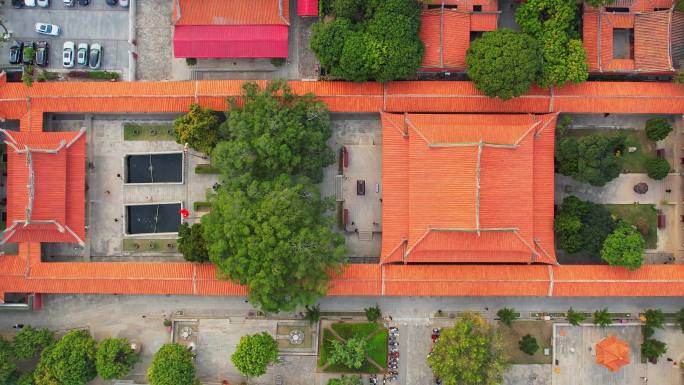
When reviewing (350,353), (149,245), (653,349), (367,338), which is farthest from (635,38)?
(149,245)

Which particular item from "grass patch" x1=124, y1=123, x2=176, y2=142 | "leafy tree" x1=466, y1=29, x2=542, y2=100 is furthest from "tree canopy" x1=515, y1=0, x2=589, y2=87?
"grass patch" x1=124, y1=123, x2=176, y2=142

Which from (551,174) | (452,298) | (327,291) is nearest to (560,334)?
(452,298)

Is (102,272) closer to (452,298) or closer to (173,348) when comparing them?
(173,348)

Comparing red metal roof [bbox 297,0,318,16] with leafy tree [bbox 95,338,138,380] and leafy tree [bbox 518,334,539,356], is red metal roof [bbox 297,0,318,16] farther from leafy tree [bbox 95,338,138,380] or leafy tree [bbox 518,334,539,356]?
leafy tree [bbox 518,334,539,356]

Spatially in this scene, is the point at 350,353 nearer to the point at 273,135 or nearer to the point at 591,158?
the point at 273,135

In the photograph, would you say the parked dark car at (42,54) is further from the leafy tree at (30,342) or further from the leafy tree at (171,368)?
the leafy tree at (171,368)
